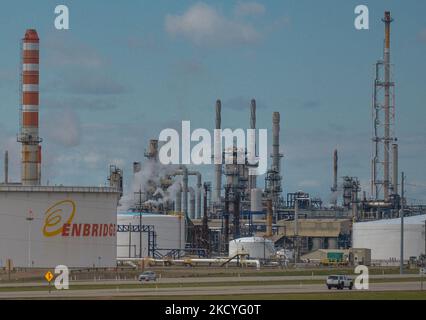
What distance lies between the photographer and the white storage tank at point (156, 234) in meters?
141

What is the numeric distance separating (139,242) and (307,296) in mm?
84291

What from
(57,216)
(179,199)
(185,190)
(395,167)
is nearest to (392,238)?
(395,167)

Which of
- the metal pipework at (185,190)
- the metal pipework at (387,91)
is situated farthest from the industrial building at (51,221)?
the metal pipework at (387,91)

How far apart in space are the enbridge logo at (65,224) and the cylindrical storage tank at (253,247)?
162 feet

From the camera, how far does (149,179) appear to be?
159m

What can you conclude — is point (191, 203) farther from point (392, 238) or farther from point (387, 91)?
point (392, 238)

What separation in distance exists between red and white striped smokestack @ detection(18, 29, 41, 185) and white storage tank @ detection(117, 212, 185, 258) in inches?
1596

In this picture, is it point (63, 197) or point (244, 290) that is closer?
point (244, 290)

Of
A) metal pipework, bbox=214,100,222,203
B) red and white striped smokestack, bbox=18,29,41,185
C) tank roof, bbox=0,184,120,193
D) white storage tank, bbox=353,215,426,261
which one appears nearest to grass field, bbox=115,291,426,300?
tank roof, bbox=0,184,120,193

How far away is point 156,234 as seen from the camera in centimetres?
14625

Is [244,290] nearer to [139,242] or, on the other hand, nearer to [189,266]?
[189,266]

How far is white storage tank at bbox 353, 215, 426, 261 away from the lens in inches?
5699

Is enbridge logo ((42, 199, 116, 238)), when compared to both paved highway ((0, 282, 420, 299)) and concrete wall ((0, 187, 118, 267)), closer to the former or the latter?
concrete wall ((0, 187, 118, 267))
